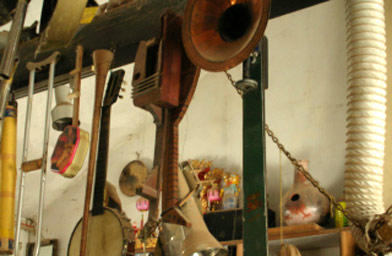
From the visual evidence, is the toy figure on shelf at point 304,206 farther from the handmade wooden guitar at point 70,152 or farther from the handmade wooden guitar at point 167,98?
the handmade wooden guitar at point 167,98

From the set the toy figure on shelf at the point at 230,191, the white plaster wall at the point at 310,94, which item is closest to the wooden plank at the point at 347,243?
the white plaster wall at the point at 310,94

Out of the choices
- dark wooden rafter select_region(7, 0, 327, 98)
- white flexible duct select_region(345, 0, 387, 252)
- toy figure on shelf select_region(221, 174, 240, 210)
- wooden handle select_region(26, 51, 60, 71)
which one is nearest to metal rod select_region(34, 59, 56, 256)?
wooden handle select_region(26, 51, 60, 71)

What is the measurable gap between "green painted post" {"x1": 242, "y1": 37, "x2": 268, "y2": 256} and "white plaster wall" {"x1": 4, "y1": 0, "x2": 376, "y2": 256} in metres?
3.01

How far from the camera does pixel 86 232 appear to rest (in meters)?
2.36

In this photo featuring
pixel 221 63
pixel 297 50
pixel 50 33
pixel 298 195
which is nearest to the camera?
pixel 221 63

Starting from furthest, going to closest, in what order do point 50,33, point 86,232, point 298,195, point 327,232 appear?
point 298,195
point 327,232
point 86,232
point 50,33

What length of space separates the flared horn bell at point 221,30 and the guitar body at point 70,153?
2.25 ft

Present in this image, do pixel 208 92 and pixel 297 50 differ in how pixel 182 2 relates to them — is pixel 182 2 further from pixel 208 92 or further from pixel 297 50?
A: pixel 208 92

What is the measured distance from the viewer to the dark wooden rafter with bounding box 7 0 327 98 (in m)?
2.51

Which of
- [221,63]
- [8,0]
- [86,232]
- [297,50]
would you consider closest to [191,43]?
[221,63]

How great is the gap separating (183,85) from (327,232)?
2.64m

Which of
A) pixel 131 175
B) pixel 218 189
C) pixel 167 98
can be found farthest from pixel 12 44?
pixel 131 175

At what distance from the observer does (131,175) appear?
20.8 ft

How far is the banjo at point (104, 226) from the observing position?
2.34 meters
